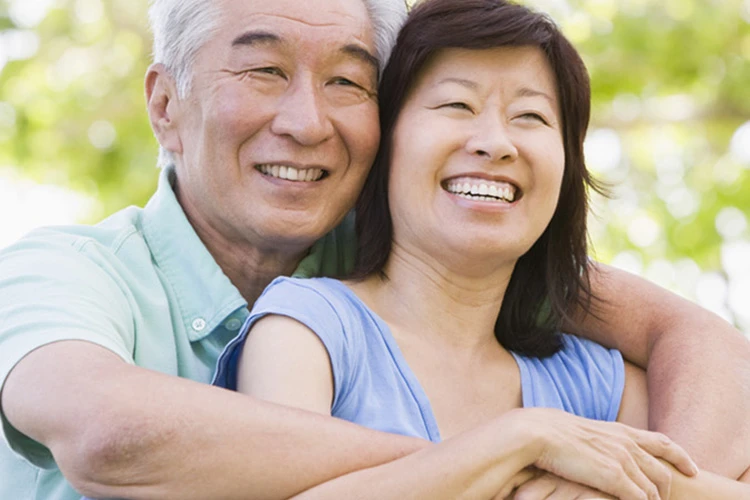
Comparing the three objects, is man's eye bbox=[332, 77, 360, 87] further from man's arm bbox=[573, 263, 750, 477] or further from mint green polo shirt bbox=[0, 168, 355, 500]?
man's arm bbox=[573, 263, 750, 477]

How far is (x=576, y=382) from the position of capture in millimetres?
2672

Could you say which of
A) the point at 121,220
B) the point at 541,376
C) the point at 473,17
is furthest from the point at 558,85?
the point at 121,220

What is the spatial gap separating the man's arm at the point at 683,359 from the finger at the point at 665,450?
227 millimetres

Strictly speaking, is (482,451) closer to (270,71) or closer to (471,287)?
(471,287)

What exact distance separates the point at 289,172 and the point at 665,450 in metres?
1.09

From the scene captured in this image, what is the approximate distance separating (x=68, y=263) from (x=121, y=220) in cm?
41

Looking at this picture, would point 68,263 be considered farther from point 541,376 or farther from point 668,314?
point 668,314

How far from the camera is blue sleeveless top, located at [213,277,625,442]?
2.32 metres

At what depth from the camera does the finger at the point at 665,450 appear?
2205 millimetres

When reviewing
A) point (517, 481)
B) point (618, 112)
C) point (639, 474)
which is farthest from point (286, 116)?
point (618, 112)

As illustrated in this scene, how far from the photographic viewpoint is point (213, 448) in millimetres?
2006

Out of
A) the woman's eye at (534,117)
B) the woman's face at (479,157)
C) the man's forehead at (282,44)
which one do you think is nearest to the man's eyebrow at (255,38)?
the man's forehead at (282,44)

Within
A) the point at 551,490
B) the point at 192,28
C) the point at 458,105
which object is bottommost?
the point at 551,490

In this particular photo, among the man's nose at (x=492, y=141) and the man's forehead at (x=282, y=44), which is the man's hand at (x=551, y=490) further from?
the man's forehead at (x=282, y=44)
